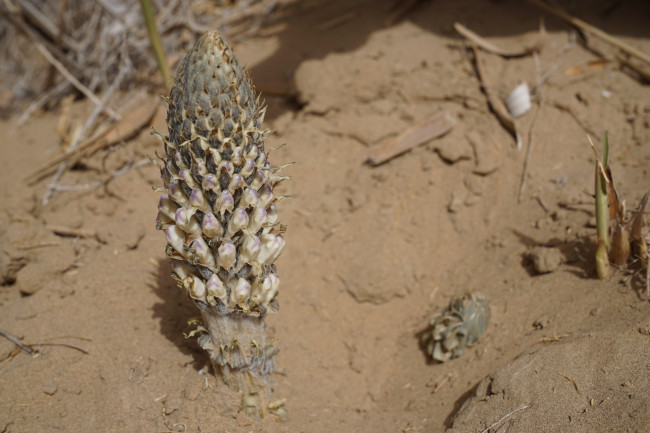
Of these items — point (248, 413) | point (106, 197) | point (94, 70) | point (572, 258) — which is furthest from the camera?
point (94, 70)

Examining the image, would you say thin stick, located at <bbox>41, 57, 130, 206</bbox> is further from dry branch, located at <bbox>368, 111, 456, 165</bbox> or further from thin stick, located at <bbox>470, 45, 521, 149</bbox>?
thin stick, located at <bbox>470, 45, 521, 149</bbox>

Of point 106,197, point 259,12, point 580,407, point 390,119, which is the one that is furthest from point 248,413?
point 259,12

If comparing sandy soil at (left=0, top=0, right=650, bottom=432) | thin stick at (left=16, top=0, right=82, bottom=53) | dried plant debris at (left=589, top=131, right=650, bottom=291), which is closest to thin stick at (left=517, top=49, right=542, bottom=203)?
sandy soil at (left=0, top=0, right=650, bottom=432)

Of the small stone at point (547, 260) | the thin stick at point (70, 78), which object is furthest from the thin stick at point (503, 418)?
the thin stick at point (70, 78)

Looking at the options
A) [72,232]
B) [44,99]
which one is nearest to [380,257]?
[72,232]

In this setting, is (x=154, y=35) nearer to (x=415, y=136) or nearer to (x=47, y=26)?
(x=47, y=26)

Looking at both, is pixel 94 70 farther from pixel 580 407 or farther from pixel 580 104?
pixel 580 407

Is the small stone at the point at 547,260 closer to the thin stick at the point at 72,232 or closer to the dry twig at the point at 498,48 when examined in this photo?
the dry twig at the point at 498,48

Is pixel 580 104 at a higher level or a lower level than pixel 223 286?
lower
